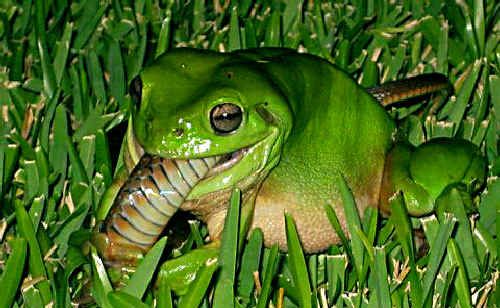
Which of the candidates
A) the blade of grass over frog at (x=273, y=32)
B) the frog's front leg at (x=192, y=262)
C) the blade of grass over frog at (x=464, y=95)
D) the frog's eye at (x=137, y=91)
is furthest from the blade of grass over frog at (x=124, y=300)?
the blade of grass over frog at (x=273, y=32)

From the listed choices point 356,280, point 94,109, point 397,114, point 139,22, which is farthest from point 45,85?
point 356,280

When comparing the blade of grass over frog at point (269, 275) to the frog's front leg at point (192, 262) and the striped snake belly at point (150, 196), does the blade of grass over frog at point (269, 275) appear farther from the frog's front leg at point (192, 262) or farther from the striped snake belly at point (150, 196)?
the striped snake belly at point (150, 196)

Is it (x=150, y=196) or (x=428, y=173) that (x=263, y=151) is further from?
(x=428, y=173)

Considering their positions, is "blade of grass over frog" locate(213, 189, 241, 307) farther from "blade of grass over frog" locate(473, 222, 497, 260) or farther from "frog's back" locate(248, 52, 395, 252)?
"blade of grass over frog" locate(473, 222, 497, 260)

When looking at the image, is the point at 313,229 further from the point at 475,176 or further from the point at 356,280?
the point at 475,176

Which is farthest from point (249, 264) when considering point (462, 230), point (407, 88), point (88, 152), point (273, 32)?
point (273, 32)

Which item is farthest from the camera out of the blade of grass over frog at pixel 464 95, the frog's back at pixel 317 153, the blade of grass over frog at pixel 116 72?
the blade of grass over frog at pixel 116 72
